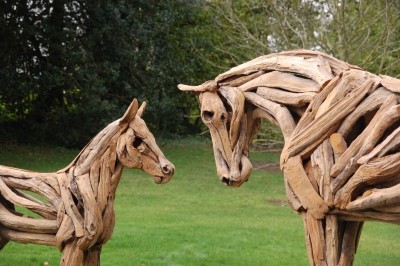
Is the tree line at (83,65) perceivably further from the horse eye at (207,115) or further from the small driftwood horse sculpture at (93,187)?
the horse eye at (207,115)

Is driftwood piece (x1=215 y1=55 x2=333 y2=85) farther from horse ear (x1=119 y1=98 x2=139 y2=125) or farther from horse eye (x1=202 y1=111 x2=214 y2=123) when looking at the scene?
horse ear (x1=119 y1=98 x2=139 y2=125)

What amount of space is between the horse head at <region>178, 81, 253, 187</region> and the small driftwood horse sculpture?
680mm

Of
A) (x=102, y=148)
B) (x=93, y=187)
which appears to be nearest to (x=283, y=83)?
(x=102, y=148)

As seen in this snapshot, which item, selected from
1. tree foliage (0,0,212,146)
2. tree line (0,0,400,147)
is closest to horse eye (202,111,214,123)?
tree line (0,0,400,147)

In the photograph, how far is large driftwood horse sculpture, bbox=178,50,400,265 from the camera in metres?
3.19

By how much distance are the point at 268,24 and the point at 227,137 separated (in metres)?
8.75

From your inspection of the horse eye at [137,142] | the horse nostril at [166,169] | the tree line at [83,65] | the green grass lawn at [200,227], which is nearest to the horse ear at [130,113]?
the horse eye at [137,142]

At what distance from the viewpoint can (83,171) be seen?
4.76 metres

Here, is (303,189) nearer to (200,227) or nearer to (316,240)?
(316,240)

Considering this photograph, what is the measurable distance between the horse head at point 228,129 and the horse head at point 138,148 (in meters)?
0.65

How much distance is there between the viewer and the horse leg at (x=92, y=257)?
484 cm

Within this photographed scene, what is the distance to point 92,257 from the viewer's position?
487 cm

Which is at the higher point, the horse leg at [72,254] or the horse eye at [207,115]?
the horse eye at [207,115]

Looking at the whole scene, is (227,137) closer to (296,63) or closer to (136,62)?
(296,63)
